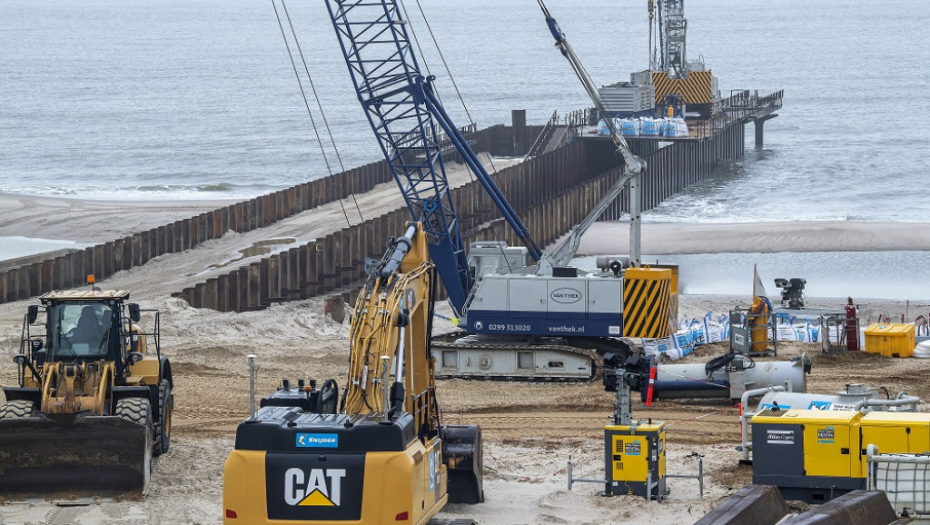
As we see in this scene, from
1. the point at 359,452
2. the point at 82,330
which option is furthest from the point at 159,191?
the point at 359,452

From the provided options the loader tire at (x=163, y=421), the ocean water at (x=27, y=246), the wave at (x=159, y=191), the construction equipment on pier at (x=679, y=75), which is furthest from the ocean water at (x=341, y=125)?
the loader tire at (x=163, y=421)

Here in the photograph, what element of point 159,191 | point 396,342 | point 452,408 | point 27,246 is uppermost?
point 159,191

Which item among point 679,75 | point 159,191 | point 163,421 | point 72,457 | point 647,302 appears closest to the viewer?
point 72,457

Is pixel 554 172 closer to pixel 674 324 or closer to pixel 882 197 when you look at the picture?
pixel 882 197

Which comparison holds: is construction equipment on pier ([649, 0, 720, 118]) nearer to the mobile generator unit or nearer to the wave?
the wave

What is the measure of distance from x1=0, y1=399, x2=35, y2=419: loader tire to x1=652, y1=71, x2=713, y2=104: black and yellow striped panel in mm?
54976

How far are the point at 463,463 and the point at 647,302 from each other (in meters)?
11.2

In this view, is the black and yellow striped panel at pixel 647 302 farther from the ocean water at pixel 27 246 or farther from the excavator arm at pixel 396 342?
the ocean water at pixel 27 246

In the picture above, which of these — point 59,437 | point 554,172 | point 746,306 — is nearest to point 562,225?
point 554,172

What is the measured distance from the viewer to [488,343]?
2914cm

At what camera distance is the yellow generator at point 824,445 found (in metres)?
17.1

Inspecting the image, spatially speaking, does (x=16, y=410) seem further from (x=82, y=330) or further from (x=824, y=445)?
(x=824, y=445)

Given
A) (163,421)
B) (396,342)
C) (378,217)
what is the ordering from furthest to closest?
(378,217) → (163,421) → (396,342)

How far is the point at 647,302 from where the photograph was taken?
28516 mm
